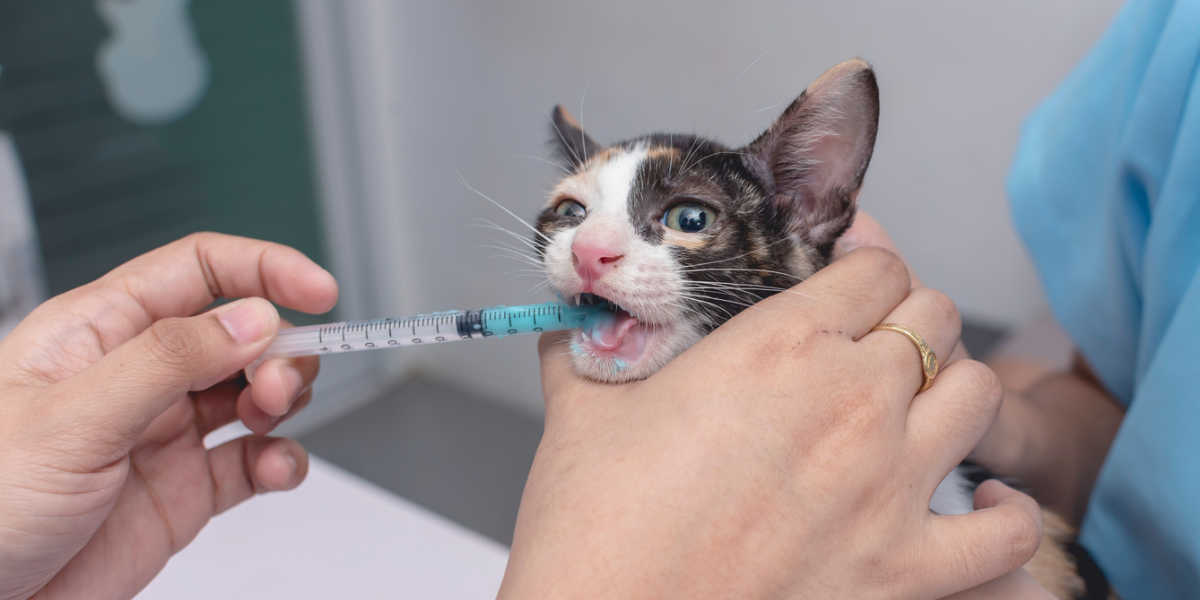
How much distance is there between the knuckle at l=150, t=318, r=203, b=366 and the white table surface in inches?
16.3

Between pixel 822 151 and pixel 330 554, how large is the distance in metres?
0.77

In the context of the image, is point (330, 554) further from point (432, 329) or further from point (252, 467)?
point (432, 329)

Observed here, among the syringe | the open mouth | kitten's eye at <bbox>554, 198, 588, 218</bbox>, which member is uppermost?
kitten's eye at <bbox>554, 198, 588, 218</bbox>

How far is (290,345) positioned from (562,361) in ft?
1.01

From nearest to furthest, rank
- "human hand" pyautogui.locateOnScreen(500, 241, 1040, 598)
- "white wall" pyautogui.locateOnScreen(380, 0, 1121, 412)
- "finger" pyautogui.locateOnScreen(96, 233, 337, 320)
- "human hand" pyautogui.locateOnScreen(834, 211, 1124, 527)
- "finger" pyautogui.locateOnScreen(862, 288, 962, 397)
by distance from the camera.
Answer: "human hand" pyautogui.locateOnScreen(500, 241, 1040, 598)
"finger" pyautogui.locateOnScreen(862, 288, 962, 397)
"finger" pyautogui.locateOnScreen(96, 233, 337, 320)
"human hand" pyautogui.locateOnScreen(834, 211, 1124, 527)
"white wall" pyautogui.locateOnScreen(380, 0, 1121, 412)

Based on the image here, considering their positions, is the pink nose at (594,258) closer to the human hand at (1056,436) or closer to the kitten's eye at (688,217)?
the kitten's eye at (688,217)

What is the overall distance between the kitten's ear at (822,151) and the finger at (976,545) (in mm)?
286

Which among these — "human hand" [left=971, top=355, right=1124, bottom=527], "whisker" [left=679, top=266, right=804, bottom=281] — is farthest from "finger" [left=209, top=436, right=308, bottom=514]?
"human hand" [left=971, top=355, right=1124, bottom=527]

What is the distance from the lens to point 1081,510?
3.82 ft

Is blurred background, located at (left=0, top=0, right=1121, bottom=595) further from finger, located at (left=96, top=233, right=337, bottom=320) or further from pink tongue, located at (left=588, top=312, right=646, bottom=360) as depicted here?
pink tongue, located at (left=588, top=312, right=646, bottom=360)

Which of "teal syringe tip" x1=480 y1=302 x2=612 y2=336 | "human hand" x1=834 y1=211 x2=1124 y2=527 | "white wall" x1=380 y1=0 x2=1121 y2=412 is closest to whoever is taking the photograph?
"teal syringe tip" x1=480 y1=302 x2=612 y2=336

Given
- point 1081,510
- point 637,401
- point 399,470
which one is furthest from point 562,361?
point 399,470

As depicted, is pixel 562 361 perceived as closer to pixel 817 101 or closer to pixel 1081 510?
pixel 817 101

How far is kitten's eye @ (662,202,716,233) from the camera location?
0.75 m
